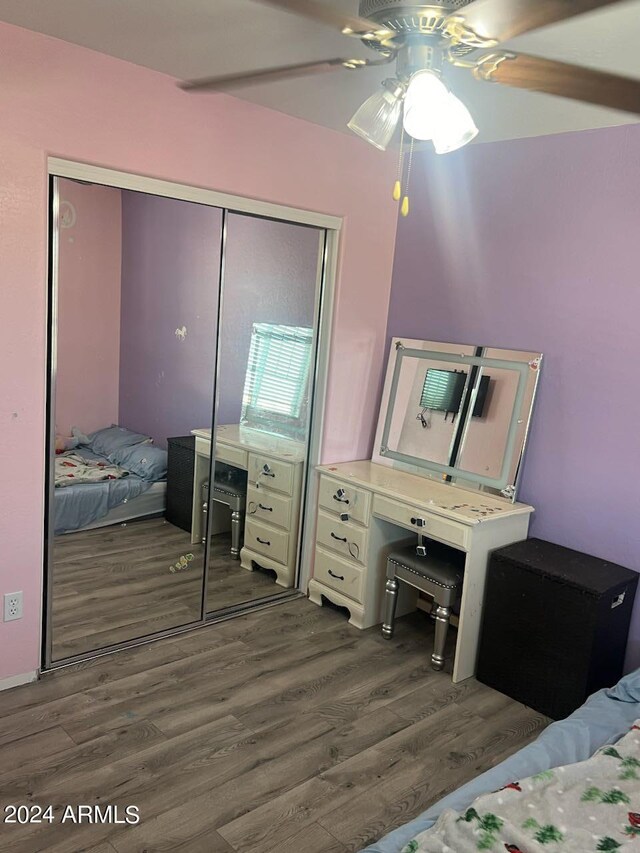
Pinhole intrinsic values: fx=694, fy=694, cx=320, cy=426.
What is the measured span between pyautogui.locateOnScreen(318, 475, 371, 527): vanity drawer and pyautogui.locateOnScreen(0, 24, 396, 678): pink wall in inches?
55.3

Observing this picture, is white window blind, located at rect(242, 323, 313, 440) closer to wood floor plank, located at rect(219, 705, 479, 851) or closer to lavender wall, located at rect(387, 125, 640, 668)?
lavender wall, located at rect(387, 125, 640, 668)

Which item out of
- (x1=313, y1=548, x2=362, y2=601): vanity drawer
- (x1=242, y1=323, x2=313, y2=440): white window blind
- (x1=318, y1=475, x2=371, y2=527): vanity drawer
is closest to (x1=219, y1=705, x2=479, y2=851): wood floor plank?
(x1=313, y1=548, x2=362, y2=601): vanity drawer

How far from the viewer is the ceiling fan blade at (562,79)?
1.50 m

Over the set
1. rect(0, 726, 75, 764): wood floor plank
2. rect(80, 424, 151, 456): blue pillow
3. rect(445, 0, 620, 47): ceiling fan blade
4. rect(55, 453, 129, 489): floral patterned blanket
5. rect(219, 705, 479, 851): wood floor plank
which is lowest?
rect(219, 705, 479, 851): wood floor plank

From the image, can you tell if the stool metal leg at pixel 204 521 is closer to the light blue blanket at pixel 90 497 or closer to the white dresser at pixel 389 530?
the light blue blanket at pixel 90 497

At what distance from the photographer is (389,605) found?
341cm

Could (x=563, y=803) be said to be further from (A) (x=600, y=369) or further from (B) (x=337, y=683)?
(A) (x=600, y=369)

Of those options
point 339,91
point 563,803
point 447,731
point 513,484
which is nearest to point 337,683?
point 447,731

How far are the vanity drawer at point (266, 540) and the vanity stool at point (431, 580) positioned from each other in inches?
27.0

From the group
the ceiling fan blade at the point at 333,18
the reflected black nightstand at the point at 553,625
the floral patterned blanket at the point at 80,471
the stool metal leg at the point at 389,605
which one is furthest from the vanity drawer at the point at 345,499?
the ceiling fan blade at the point at 333,18

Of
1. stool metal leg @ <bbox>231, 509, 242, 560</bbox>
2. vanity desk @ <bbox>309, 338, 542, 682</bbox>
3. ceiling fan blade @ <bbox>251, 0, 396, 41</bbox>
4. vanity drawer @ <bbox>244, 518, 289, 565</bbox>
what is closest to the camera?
ceiling fan blade @ <bbox>251, 0, 396, 41</bbox>

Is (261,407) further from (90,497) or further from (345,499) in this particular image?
(90,497)

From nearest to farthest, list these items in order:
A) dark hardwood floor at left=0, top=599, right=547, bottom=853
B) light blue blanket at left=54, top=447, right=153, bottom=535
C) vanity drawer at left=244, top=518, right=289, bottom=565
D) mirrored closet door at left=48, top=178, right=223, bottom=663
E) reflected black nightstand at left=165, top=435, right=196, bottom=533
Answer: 1. dark hardwood floor at left=0, top=599, right=547, bottom=853
2. mirrored closet door at left=48, top=178, right=223, bottom=663
3. light blue blanket at left=54, top=447, right=153, bottom=535
4. reflected black nightstand at left=165, top=435, right=196, bottom=533
5. vanity drawer at left=244, top=518, right=289, bottom=565

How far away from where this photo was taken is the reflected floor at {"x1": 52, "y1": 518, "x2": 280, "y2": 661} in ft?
9.96
